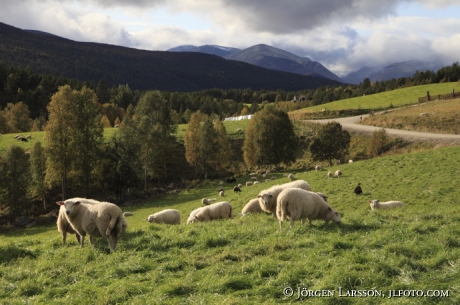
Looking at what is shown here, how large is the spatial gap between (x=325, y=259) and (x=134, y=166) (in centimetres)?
4342

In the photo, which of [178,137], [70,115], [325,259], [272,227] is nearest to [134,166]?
[70,115]


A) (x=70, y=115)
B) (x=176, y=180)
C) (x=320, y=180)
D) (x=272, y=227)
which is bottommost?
(x=176, y=180)

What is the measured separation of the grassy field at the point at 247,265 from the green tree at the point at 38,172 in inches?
1381

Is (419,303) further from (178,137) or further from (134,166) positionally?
(178,137)

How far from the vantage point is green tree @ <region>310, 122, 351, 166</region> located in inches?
1987

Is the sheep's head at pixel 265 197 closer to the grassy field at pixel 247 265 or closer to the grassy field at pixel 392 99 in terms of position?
the grassy field at pixel 247 265

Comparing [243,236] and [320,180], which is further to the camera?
[320,180]

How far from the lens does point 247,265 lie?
8680 millimetres

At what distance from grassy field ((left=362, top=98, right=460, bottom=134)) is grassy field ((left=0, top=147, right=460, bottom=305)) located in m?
49.5

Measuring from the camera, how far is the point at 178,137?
2901 inches

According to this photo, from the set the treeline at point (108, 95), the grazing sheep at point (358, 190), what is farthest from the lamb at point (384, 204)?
the treeline at point (108, 95)

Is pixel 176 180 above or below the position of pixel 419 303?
below

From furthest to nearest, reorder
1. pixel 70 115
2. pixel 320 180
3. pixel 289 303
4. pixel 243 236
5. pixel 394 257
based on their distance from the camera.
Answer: pixel 70 115, pixel 320 180, pixel 243 236, pixel 394 257, pixel 289 303

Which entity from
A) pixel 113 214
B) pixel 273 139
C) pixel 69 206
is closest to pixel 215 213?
pixel 113 214
